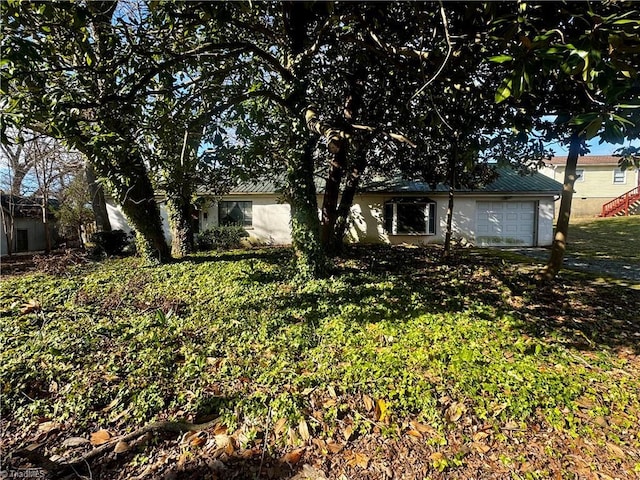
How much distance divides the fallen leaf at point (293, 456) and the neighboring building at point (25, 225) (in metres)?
15.7

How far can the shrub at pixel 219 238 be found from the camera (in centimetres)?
1296

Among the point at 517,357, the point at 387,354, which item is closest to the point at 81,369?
the point at 387,354

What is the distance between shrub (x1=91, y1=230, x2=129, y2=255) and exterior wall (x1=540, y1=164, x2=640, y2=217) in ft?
83.8

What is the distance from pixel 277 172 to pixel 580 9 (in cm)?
630

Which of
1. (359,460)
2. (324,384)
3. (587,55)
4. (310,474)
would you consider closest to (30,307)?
(324,384)

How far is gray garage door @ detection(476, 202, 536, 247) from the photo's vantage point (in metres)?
13.9

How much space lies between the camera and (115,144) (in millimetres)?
4414

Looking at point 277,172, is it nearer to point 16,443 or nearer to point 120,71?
point 120,71

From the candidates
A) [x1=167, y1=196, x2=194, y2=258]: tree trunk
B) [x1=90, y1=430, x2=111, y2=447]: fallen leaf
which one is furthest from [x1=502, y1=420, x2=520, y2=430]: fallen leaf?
[x1=167, y1=196, x2=194, y2=258]: tree trunk

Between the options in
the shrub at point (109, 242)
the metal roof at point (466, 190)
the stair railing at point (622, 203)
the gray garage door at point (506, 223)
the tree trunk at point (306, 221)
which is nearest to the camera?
the tree trunk at point (306, 221)

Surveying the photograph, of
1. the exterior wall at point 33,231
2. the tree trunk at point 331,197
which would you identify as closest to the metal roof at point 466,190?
the tree trunk at point 331,197

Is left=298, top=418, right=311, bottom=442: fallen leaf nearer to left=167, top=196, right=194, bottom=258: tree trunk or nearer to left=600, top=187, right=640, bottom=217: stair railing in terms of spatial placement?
left=167, top=196, right=194, bottom=258: tree trunk

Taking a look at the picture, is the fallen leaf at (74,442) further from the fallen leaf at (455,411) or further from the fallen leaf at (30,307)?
the fallen leaf at (30,307)

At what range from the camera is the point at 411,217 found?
46.7ft
